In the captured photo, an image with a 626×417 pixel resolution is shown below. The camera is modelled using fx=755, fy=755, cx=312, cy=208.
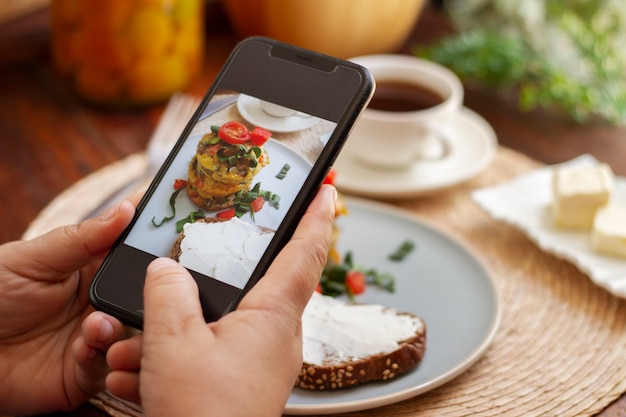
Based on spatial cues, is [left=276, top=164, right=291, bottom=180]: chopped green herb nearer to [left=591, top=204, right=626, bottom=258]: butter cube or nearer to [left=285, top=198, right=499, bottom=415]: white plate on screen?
[left=285, top=198, right=499, bottom=415]: white plate on screen

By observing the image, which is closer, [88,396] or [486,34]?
[88,396]

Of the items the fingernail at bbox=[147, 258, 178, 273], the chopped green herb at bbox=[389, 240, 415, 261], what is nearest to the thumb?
the fingernail at bbox=[147, 258, 178, 273]

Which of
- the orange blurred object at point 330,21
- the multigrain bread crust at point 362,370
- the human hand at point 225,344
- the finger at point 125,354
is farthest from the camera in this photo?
the orange blurred object at point 330,21

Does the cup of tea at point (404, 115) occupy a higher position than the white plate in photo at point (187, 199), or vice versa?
the white plate in photo at point (187, 199)

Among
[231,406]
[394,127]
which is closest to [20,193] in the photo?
[394,127]

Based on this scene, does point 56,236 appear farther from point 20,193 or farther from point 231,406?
point 20,193

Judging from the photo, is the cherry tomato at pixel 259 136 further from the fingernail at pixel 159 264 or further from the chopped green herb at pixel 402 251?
the chopped green herb at pixel 402 251

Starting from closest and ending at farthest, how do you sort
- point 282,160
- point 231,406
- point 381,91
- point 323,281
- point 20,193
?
1. point 231,406
2. point 282,160
3. point 323,281
4. point 20,193
5. point 381,91

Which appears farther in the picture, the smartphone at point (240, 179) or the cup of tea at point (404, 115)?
the cup of tea at point (404, 115)

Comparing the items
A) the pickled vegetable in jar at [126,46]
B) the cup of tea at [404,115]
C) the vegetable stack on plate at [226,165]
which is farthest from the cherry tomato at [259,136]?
the pickled vegetable in jar at [126,46]
